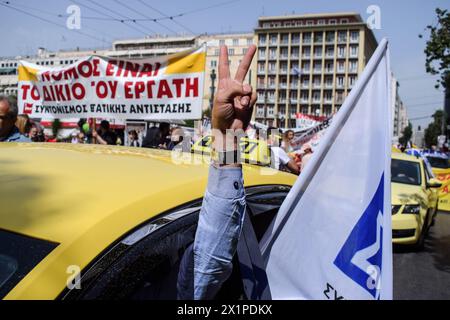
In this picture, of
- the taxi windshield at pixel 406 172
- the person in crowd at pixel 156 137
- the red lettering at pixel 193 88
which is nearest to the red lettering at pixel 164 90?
the red lettering at pixel 193 88

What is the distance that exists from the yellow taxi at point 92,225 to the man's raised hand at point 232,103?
1.02 feet

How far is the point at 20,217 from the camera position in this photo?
1.15m

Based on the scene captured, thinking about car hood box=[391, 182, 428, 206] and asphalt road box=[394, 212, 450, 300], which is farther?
car hood box=[391, 182, 428, 206]

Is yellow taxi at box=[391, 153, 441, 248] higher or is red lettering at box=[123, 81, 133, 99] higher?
red lettering at box=[123, 81, 133, 99]

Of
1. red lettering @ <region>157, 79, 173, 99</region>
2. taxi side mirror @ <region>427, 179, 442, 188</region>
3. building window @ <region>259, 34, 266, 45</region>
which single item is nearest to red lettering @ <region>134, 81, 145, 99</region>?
red lettering @ <region>157, 79, 173, 99</region>

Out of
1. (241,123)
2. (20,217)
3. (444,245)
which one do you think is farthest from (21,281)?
(444,245)

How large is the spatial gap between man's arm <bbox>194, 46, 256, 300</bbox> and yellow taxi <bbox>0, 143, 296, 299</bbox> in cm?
11

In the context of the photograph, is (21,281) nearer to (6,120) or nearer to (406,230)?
(6,120)

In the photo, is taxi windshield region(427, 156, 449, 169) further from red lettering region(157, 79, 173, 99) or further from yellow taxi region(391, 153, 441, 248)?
red lettering region(157, 79, 173, 99)

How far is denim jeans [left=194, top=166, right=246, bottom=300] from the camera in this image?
1335 millimetres

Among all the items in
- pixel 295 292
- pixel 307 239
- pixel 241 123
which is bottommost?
pixel 295 292

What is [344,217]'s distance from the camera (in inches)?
63.5

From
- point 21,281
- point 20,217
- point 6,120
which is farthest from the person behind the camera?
point 6,120
